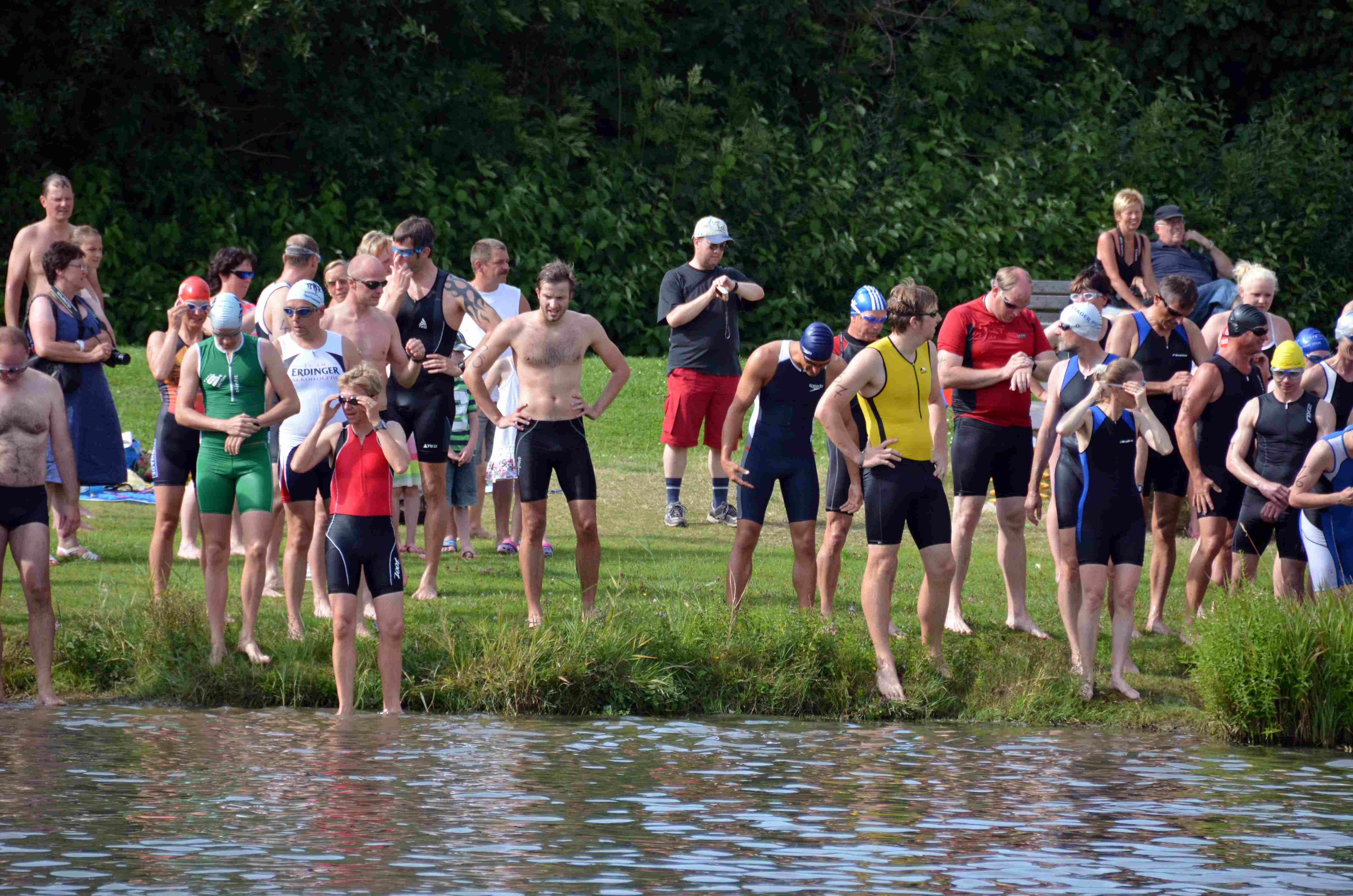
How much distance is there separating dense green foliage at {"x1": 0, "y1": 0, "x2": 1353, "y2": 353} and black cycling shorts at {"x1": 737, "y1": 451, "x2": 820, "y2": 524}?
1205 centimetres

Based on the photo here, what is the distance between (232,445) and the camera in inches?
404

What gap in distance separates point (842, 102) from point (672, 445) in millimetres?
13412

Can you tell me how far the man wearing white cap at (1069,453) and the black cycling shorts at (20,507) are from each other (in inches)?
220

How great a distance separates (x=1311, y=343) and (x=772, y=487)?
3.81 metres

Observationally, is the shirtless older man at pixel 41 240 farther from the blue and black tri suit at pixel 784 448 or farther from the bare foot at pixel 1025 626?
the bare foot at pixel 1025 626

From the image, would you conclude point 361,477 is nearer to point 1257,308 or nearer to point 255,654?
point 255,654

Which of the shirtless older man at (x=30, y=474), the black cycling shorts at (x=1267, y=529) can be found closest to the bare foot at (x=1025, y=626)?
the black cycling shorts at (x=1267, y=529)

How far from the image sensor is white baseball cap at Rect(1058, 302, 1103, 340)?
34.1ft

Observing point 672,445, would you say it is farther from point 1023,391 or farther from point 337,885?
point 337,885

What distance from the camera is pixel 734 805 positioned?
27.3ft

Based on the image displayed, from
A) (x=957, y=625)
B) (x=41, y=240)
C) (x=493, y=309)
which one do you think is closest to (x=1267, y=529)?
(x=957, y=625)

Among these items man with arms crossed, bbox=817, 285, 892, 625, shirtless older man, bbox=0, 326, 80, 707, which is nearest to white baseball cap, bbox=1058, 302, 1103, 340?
man with arms crossed, bbox=817, 285, 892, 625

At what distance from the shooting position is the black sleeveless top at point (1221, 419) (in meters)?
11.6

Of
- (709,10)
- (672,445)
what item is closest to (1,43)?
(709,10)
